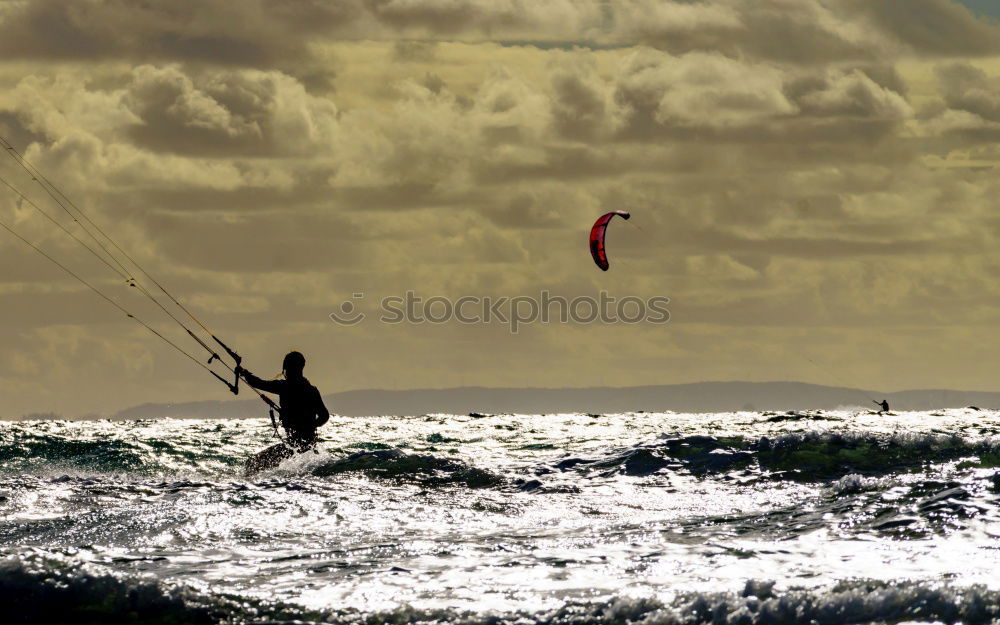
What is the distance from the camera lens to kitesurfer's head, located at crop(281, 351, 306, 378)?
17.6m

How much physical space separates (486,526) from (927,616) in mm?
5155

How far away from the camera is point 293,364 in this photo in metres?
17.6

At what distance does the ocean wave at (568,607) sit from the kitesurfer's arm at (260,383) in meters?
9.01

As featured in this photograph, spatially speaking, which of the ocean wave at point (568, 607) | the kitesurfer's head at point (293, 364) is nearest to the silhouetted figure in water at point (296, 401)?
the kitesurfer's head at point (293, 364)

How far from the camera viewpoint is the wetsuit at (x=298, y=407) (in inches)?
685

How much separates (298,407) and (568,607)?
10.4 meters

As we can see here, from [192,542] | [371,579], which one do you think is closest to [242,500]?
[192,542]

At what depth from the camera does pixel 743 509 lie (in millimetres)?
12773

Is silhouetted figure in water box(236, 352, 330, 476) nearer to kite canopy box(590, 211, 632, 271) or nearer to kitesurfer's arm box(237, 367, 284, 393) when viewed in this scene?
kitesurfer's arm box(237, 367, 284, 393)

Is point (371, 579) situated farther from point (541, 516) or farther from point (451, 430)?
point (451, 430)

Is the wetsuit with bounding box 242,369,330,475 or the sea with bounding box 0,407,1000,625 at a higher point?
the wetsuit with bounding box 242,369,330,475

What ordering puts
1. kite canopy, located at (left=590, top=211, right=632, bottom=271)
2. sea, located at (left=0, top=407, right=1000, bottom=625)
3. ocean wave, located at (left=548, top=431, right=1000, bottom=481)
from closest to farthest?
sea, located at (left=0, top=407, right=1000, bottom=625) → ocean wave, located at (left=548, top=431, right=1000, bottom=481) → kite canopy, located at (left=590, top=211, right=632, bottom=271)

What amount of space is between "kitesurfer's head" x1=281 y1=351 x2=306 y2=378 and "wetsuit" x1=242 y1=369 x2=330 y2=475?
0.09 metres

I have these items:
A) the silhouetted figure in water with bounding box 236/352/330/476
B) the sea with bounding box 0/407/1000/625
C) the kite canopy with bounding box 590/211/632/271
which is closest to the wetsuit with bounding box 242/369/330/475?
the silhouetted figure in water with bounding box 236/352/330/476
